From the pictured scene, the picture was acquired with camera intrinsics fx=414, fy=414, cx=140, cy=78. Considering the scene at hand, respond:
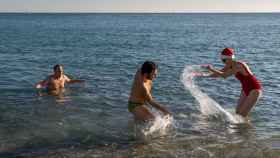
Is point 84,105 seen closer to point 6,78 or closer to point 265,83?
A: point 6,78

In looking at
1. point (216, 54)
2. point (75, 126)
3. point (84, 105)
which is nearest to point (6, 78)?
point (84, 105)

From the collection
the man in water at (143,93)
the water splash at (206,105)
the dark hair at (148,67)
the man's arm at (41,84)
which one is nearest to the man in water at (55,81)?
the man's arm at (41,84)

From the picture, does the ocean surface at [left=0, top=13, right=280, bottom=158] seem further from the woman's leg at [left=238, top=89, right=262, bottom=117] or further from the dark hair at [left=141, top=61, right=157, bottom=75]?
the dark hair at [left=141, top=61, right=157, bottom=75]

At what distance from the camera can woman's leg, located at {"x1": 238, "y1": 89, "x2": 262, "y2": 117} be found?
394 inches

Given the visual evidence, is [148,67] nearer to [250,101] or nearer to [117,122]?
[117,122]

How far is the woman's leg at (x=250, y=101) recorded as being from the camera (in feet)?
32.8

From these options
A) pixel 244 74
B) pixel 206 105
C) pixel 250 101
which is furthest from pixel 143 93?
pixel 206 105

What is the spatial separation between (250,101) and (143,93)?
2.99 m

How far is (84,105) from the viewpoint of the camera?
12617mm

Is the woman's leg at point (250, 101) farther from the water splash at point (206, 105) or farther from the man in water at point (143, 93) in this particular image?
the man in water at point (143, 93)

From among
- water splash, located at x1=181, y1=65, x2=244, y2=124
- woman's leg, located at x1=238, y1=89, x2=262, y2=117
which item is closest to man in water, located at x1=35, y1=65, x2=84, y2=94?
water splash, located at x1=181, y1=65, x2=244, y2=124

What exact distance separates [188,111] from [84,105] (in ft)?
10.3

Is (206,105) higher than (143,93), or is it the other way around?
(143,93)

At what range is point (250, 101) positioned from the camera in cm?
1010
